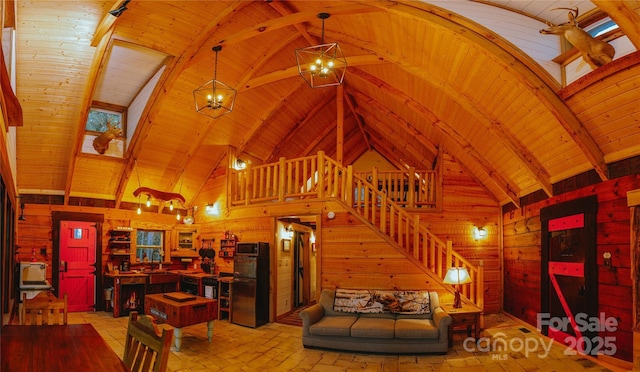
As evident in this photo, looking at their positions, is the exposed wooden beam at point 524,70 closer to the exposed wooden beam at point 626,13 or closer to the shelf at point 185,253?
the exposed wooden beam at point 626,13

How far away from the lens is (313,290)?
1230cm

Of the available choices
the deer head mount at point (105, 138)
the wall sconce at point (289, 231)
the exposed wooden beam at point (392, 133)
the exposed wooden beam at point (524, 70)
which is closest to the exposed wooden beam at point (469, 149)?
the exposed wooden beam at point (392, 133)

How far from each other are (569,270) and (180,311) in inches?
232

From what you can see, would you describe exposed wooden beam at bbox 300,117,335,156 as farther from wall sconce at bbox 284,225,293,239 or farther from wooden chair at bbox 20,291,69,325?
wooden chair at bbox 20,291,69,325

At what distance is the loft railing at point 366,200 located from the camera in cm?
766

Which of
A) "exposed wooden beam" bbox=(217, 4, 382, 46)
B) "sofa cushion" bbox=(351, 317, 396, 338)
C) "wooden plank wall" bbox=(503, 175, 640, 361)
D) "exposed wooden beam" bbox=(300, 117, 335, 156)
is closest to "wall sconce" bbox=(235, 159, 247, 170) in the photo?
"exposed wooden beam" bbox=(300, 117, 335, 156)

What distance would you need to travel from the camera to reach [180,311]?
6.44m

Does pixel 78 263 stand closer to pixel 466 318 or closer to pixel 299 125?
pixel 299 125

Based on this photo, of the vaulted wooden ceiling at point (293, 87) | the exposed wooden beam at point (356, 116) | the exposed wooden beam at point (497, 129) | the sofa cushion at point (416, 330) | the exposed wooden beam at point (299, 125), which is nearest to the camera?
the vaulted wooden ceiling at point (293, 87)

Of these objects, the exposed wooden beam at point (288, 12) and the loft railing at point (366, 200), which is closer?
the loft railing at point (366, 200)

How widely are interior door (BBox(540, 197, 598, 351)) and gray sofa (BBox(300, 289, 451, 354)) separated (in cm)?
190

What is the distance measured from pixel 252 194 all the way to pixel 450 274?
496 centimetres

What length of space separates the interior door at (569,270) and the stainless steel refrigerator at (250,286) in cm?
512

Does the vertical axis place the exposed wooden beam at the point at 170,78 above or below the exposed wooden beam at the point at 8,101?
above
